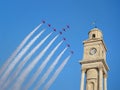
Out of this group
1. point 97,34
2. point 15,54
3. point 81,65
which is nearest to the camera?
point 15,54

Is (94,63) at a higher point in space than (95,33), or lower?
lower

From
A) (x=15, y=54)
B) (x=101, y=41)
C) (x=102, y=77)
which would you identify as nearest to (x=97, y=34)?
(x=101, y=41)

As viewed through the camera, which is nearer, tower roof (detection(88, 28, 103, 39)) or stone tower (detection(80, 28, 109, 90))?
stone tower (detection(80, 28, 109, 90))

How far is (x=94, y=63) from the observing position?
7150 cm

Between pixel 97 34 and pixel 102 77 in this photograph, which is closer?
pixel 102 77

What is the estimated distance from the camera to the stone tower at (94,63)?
6931 centimetres

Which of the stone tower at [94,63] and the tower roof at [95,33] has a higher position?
the tower roof at [95,33]

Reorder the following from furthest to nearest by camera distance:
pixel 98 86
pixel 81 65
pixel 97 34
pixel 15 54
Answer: pixel 97 34
pixel 81 65
pixel 98 86
pixel 15 54

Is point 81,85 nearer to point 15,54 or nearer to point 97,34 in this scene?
point 97,34

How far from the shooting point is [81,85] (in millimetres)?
69312

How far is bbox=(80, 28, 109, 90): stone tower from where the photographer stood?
2729 inches

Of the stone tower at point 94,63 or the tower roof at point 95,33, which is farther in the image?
the tower roof at point 95,33

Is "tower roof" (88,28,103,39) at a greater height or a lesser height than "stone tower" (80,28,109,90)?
greater

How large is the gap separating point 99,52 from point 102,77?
736 cm
